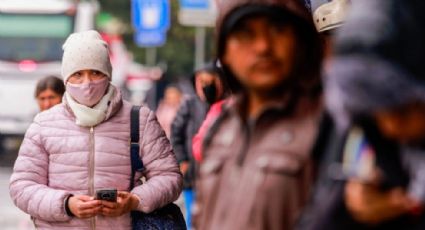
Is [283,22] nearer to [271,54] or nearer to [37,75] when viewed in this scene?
[271,54]

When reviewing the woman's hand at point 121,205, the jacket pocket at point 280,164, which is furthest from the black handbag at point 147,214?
the jacket pocket at point 280,164

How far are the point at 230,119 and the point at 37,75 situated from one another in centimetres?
2477

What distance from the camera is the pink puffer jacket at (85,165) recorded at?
6.12 metres

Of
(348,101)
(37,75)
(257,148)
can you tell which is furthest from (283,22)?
(37,75)

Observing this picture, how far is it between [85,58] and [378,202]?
3335mm

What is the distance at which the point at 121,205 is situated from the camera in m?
6.06

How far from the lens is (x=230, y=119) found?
13.9 ft

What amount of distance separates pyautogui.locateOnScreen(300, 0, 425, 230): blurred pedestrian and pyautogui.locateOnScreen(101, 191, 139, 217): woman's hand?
9.32 feet

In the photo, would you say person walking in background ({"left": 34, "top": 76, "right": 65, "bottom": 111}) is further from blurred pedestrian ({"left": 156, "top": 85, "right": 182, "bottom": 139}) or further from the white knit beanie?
blurred pedestrian ({"left": 156, "top": 85, "right": 182, "bottom": 139})

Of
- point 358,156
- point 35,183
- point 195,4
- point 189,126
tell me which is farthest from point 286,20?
point 195,4

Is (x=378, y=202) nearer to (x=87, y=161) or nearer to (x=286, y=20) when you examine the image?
(x=286, y=20)

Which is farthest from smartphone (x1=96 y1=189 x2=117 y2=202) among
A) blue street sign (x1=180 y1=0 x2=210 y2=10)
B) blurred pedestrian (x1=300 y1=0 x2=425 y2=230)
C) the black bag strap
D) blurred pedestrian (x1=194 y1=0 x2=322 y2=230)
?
blue street sign (x1=180 y1=0 x2=210 y2=10)

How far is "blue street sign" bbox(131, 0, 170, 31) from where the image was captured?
29031mm

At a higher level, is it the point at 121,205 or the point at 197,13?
the point at 197,13
